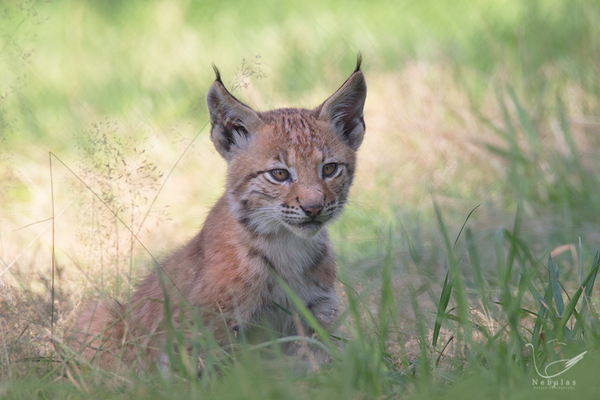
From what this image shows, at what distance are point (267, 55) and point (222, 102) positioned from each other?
5.23m

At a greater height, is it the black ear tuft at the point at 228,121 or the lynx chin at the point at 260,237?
the black ear tuft at the point at 228,121

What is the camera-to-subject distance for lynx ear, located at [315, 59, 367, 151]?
3.90 metres

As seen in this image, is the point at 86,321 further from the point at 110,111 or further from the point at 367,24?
the point at 367,24

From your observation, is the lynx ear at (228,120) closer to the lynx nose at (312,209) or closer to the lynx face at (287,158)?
the lynx face at (287,158)

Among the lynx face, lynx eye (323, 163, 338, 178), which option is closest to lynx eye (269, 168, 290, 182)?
the lynx face

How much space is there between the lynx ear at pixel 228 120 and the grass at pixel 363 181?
0.19 meters

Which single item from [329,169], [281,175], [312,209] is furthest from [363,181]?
[312,209]

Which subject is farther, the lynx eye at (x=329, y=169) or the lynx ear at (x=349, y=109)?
the lynx ear at (x=349, y=109)

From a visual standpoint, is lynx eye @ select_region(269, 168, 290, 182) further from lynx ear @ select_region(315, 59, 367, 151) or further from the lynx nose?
lynx ear @ select_region(315, 59, 367, 151)

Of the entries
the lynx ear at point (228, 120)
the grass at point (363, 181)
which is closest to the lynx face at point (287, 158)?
the lynx ear at point (228, 120)

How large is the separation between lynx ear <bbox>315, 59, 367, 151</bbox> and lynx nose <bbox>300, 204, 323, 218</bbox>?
73 cm

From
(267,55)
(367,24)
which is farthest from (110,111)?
(367,24)

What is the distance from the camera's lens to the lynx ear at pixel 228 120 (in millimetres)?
3748

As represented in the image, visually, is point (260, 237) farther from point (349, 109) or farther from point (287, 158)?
point (349, 109)
